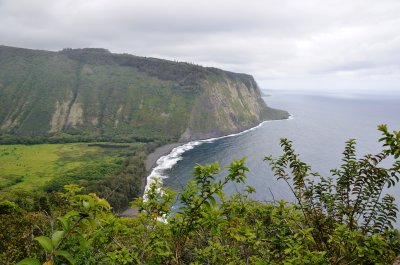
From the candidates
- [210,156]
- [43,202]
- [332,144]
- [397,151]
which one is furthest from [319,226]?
[332,144]

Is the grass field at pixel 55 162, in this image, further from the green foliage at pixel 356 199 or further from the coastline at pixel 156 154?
the green foliage at pixel 356 199

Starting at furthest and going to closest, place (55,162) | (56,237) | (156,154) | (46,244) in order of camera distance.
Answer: (156,154)
(55,162)
(56,237)
(46,244)

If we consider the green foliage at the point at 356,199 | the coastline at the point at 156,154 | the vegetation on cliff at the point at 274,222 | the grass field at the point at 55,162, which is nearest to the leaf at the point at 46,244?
the vegetation on cliff at the point at 274,222

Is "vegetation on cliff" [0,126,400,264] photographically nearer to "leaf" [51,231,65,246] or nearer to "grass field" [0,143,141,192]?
"leaf" [51,231,65,246]

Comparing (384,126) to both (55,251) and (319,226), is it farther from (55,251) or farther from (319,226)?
(55,251)

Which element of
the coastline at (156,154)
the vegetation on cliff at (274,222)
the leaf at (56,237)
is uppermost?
the leaf at (56,237)

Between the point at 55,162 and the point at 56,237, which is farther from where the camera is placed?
the point at 55,162

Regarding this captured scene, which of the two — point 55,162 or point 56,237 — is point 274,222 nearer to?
point 56,237

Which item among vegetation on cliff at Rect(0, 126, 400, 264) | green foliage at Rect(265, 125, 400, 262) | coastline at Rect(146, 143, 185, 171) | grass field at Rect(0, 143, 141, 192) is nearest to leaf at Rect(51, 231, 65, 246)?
vegetation on cliff at Rect(0, 126, 400, 264)

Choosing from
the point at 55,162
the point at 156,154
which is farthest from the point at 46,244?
the point at 156,154
